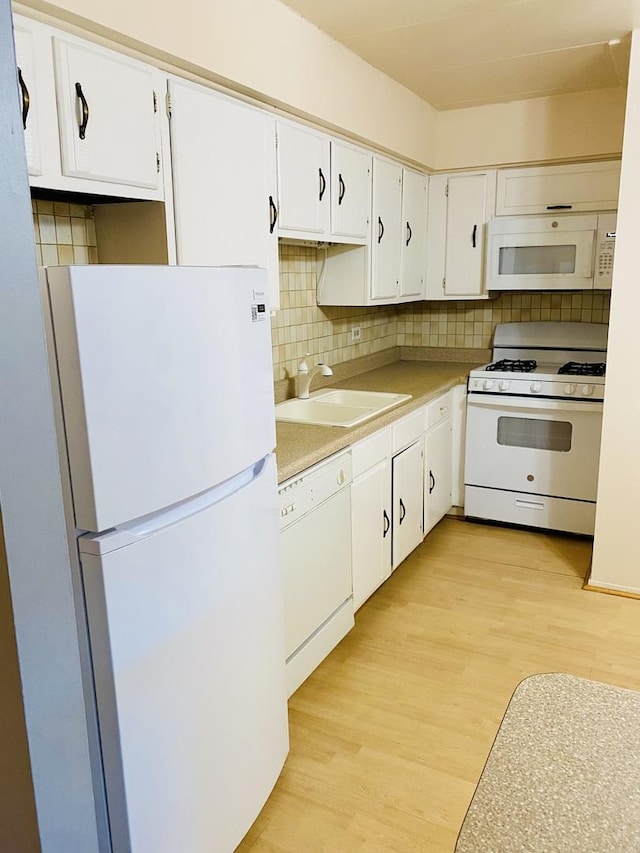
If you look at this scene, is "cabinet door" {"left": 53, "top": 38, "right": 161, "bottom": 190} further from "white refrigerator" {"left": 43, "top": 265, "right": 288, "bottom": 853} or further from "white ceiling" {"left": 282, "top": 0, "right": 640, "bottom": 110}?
"white ceiling" {"left": 282, "top": 0, "right": 640, "bottom": 110}

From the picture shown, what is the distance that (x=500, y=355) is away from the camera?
4227 mm

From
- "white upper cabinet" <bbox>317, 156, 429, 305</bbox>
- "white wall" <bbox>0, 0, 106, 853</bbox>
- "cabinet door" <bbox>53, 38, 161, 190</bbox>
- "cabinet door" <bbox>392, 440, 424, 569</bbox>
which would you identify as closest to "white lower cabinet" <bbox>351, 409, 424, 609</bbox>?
"cabinet door" <bbox>392, 440, 424, 569</bbox>

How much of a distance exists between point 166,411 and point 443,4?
6.39 ft

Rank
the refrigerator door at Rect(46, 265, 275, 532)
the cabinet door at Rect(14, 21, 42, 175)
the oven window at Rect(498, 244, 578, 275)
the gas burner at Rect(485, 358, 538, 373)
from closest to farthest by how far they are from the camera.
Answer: the refrigerator door at Rect(46, 265, 275, 532)
the cabinet door at Rect(14, 21, 42, 175)
the oven window at Rect(498, 244, 578, 275)
the gas burner at Rect(485, 358, 538, 373)

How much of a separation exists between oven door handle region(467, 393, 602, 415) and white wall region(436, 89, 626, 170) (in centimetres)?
131

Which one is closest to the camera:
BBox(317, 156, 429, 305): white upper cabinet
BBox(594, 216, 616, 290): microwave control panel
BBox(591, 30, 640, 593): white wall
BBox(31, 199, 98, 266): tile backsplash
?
BBox(31, 199, 98, 266): tile backsplash

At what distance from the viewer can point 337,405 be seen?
3256 mm

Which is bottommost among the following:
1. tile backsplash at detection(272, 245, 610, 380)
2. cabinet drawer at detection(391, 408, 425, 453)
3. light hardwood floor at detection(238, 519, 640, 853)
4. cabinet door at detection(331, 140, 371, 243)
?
light hardwood floor at detection(238, 519, 640, 853)

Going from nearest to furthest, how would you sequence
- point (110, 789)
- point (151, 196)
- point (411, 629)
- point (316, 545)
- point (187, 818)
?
point (110, 789) → point (187, 818) → point (151, 196) → point (316, 545) → point (411, 629)

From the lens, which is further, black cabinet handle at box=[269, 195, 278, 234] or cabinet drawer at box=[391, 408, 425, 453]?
cabinet drawer at box=[391, 408, 425, 453]

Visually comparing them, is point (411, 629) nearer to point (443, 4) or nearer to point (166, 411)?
point (166, 411)

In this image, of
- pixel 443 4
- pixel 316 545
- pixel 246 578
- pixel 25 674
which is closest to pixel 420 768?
pixel 316 545

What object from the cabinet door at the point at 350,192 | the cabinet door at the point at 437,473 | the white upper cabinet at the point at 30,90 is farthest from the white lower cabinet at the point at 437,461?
the white upper cabinet at the point at 30,90

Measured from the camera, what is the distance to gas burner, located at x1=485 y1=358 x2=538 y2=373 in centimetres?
381
